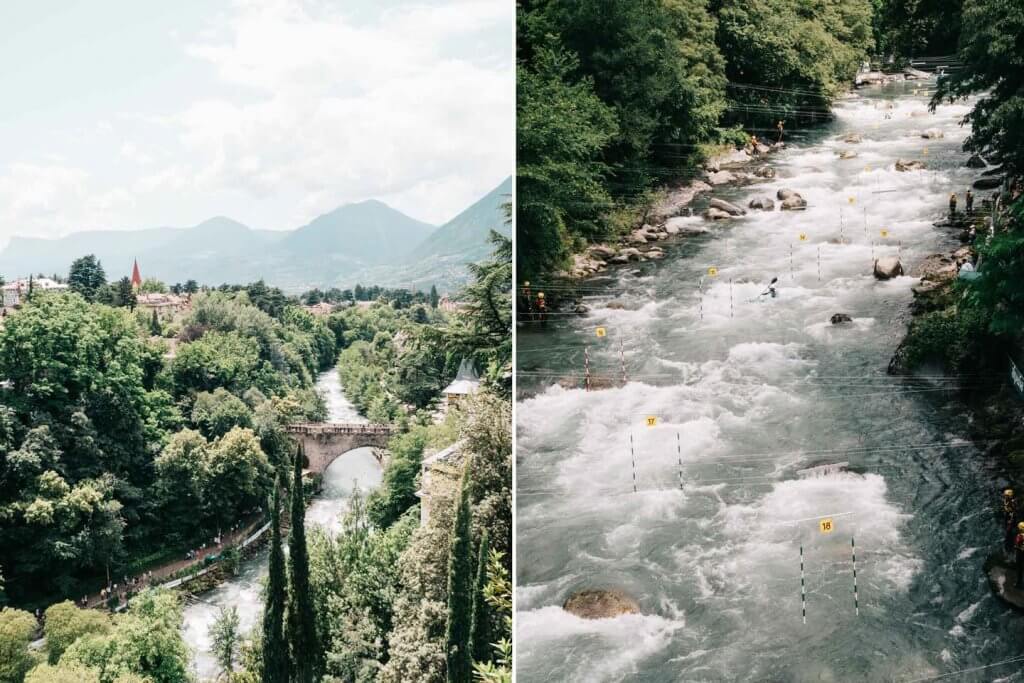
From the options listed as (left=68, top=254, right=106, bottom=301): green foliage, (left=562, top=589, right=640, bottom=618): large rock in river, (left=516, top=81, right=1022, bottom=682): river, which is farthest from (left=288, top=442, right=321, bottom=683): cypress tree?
(left=562, top=589, right=640, bottom=618): large rock in river

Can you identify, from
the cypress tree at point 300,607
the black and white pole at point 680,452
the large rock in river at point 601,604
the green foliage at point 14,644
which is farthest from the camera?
the cypress tree at point 300,607

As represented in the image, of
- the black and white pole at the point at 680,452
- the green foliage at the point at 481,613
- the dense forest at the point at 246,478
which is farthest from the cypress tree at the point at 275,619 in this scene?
the black and white pole at the point at 680,452

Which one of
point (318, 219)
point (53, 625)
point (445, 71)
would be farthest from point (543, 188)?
point (53, 625)

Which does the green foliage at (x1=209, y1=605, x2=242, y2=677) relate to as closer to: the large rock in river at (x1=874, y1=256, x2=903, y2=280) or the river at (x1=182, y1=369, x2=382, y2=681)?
the river at (x1=182, y1=369, x2=382, y2=681)

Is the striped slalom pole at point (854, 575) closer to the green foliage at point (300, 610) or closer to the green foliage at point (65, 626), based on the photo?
the green foliage at point (300, 610)

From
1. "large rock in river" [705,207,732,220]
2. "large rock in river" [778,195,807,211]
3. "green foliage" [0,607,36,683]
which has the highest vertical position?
"large rock in river" [778,195,807,211]

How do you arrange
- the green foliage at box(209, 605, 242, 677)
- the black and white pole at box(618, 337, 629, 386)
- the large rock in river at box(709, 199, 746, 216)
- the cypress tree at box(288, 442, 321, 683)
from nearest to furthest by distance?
the black and white pole at box(618, 337, 629, 386) → the large rock in river at box(709, 199, 746, 216) → the green foliage at box(209, 605, 242, 677) → the cypress tree at box(288, 442, 321, 683)
